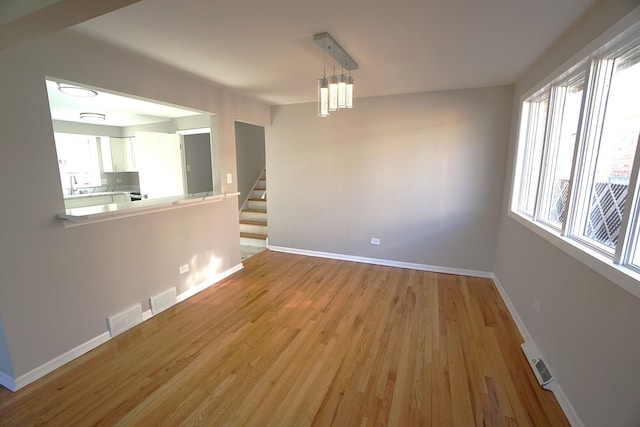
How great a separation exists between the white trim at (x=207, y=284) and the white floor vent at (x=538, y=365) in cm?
340

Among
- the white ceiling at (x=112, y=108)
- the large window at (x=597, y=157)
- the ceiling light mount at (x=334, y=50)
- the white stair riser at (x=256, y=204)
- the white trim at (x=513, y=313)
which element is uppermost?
the ceiling light mount at (x=334, y=50)

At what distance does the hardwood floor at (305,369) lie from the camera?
1.71 meters

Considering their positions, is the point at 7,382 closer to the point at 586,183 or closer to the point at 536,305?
the point at 536,305

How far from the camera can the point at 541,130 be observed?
9.12 feet

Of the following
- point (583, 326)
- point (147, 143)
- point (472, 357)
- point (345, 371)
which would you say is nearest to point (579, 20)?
point (583, 326)

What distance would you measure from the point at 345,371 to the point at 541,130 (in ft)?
9.86

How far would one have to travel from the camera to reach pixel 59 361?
211 cm

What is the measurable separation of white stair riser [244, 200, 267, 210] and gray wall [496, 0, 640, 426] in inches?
187

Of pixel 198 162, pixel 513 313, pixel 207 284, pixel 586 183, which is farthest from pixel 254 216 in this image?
pixel 586 183

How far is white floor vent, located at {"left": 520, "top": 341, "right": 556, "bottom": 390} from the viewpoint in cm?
189

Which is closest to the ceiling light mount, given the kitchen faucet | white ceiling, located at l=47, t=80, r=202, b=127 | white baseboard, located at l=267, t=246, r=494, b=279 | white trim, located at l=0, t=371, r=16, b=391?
white ceiling, located at l=47, t=80, r=202, b=127

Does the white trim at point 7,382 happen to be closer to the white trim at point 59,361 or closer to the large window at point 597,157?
the white trim at point 59,361

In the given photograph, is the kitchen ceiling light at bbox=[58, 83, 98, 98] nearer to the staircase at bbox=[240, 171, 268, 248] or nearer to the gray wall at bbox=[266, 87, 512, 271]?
the gray wall at bbox=[266, 87, 512, 271]

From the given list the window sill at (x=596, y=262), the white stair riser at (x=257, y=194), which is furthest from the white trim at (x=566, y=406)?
the white stair riser at (x=257, y=194)
